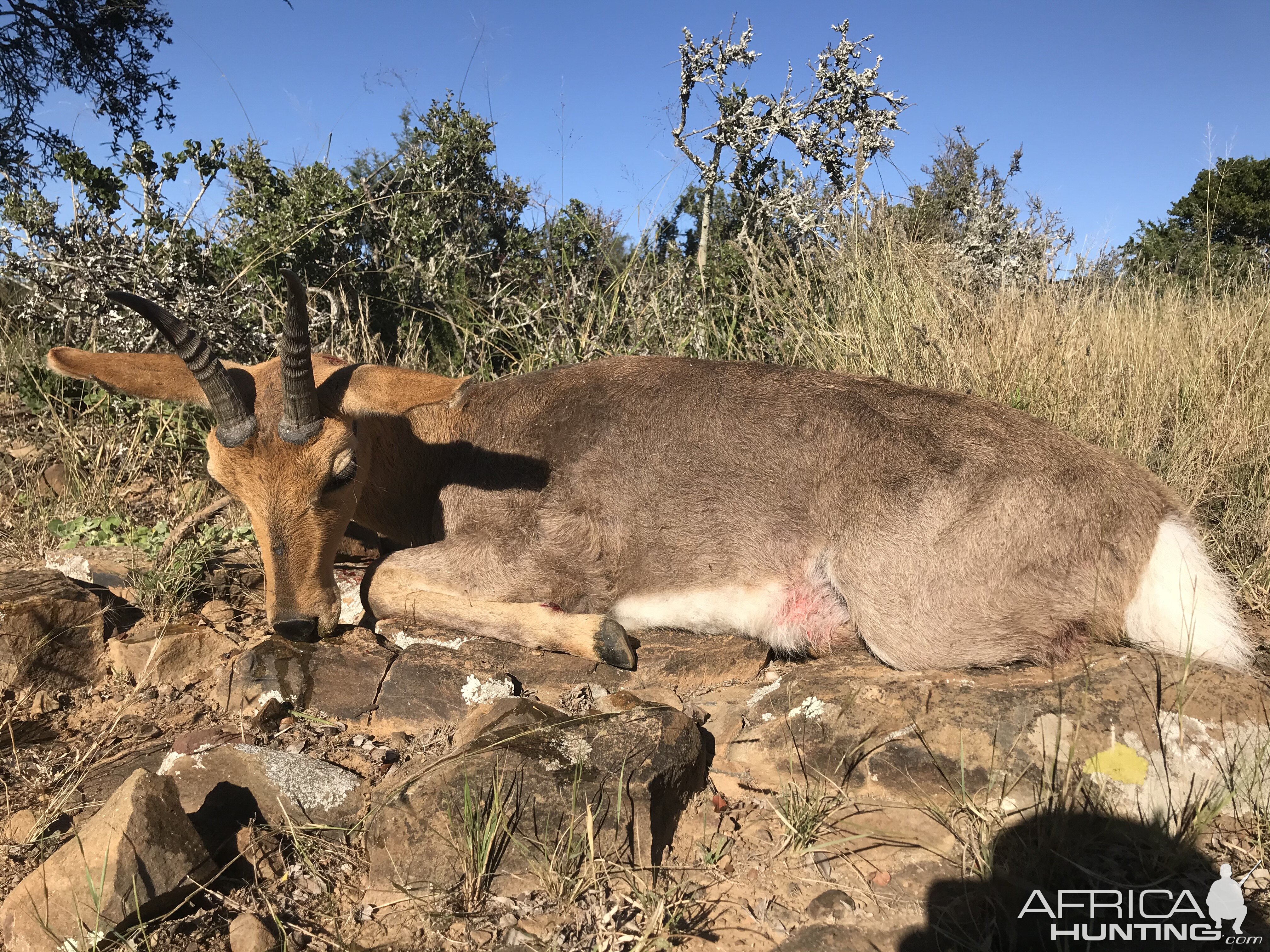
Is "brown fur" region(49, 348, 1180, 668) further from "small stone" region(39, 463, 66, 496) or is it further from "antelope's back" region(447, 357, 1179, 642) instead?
"small stone" region(39, 463, 66, 496)

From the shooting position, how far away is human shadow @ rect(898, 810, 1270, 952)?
9.66 feet

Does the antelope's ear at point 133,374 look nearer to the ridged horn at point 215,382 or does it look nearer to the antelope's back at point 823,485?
the ridged horn at point 215,382

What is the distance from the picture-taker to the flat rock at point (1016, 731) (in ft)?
11.9

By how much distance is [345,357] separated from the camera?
8.45 meters

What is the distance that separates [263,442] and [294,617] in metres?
0.96

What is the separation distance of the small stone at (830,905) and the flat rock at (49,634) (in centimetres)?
419

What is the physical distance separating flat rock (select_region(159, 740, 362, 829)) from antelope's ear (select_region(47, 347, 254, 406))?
7.32ft

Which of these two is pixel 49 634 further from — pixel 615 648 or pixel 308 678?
pixel 615 648

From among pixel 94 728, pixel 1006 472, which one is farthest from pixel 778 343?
pixel 94 728

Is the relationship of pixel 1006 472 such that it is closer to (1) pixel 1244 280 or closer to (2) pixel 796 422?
(2) pixel 796 422

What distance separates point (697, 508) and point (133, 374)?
3.47 meters

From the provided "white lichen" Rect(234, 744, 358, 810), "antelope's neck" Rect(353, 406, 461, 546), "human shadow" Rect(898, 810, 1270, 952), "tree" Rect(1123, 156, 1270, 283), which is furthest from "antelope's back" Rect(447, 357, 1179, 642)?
"tree" Rect(1123, 156, 1270, 283)

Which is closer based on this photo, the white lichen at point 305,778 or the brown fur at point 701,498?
the white lichen at point 305,778

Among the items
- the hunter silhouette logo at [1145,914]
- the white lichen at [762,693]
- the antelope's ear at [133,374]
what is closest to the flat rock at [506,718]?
the white lichen at [762,693]
